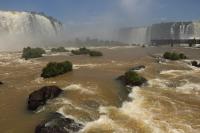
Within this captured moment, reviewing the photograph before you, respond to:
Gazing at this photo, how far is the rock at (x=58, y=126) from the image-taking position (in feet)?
42.0

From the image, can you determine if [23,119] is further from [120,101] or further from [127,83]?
[127,83]

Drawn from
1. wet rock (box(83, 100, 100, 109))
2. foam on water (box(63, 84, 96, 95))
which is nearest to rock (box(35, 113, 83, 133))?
wet rock (box(83, 100, 100, 109))

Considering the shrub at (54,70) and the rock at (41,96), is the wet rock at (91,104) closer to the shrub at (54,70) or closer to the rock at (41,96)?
the rock at (41,96)

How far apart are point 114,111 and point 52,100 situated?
12.2 ft

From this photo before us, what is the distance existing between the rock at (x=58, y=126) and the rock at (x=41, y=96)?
2.85 meters

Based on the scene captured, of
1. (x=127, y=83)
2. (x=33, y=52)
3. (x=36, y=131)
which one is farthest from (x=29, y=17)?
(x=36, y=131)

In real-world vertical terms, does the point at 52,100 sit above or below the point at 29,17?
below

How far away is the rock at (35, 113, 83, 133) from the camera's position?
12.8m

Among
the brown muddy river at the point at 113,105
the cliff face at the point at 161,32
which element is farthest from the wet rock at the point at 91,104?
the cliff face at the point at 161,32

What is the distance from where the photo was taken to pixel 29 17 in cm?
11556

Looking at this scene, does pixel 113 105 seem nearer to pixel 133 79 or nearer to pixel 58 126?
pixel 58 126

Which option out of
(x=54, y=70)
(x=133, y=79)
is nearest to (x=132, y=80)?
(x=133, y=79)

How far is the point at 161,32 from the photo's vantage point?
13125cm

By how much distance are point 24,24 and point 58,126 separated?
105203 millimetres
